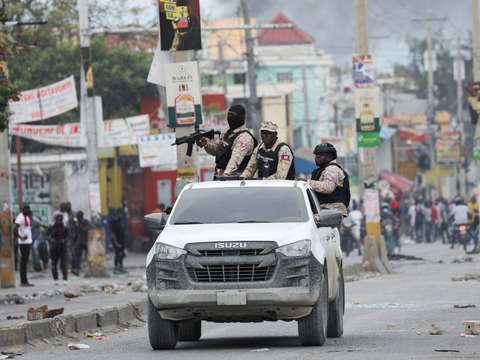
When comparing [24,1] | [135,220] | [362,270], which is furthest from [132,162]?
[362,270]

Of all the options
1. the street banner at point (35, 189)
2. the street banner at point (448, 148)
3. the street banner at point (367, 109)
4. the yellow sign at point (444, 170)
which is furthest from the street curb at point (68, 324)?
the yellow sign at point (444, 170)

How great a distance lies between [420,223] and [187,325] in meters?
36.1

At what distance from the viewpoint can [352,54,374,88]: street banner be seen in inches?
914

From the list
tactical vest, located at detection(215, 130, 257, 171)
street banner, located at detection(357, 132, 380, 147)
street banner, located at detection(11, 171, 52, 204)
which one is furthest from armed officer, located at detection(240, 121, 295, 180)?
street banner, located at detection(11, 171, 52, 204)

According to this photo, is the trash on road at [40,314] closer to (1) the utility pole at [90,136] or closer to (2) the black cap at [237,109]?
(2) the black cap at [237,109]

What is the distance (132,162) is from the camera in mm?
40562

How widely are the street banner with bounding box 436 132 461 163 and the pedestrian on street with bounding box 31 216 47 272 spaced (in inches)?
1413

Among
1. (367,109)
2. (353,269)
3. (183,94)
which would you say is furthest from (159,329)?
(367,109)

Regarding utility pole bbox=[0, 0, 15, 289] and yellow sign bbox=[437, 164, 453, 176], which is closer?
utility pole bbox=[0, 0, 15, 289]

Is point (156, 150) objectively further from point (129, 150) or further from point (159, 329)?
point (159, 329)

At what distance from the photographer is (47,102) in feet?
88.5

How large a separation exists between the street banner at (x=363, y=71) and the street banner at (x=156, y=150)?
9.19 metres

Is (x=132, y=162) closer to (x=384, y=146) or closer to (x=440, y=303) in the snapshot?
(x=440, y=303)

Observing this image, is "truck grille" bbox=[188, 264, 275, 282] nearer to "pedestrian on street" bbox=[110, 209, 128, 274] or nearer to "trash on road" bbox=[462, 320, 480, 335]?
"trash on road" bbox=[462, 320, 480, 335]
